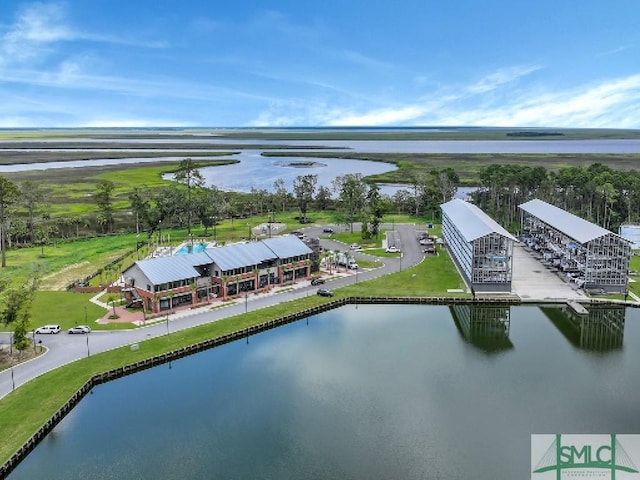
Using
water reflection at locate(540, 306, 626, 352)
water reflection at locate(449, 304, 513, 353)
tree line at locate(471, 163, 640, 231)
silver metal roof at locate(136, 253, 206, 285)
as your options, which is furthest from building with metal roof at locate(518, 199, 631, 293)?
silver metal roof at locate(136, 253, 206, 285)

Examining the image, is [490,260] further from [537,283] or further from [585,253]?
[585,253]

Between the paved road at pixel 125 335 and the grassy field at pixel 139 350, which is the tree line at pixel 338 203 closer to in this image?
the grassy field at pixel 139 350

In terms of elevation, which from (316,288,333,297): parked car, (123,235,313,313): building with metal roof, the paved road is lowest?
the paved road

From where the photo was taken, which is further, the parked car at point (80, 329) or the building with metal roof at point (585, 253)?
the building with metal roof at point (585, 253)

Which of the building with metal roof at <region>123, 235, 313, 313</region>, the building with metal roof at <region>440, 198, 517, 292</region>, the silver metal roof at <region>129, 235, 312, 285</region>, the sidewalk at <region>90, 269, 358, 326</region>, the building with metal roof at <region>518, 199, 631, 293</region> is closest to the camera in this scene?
the sidewalk at <region>90, 269, 358, 326</region>

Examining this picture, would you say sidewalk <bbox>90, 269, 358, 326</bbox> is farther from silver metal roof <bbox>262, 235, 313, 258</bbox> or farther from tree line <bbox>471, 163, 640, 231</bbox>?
tree line <bbox>471, 163, 640, 231</bbox>

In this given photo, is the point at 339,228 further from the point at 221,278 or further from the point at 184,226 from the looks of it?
the point at 221,278

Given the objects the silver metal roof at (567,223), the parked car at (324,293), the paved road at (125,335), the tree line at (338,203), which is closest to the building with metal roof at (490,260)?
the silver metal roof at (567,223)
